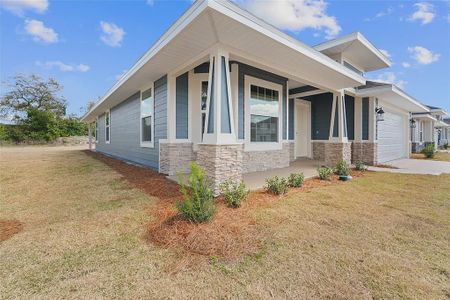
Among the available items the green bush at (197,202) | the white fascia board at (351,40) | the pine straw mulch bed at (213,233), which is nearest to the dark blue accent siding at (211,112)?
the pine straw mulch bed at (213,233)

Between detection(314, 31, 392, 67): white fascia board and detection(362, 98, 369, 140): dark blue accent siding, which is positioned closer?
detection(314, 31, 392, 67): white fascia board

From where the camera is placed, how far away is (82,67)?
24.5m

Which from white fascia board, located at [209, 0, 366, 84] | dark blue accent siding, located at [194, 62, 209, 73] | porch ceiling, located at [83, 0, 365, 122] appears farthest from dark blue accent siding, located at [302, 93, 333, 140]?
dark blue accent siding, located at [194, 62, 209, 73]

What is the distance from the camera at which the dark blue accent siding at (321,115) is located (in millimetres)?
10656

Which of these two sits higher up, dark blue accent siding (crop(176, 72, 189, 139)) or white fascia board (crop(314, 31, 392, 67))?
white fascia board (crop(314, 31, 392, 67))

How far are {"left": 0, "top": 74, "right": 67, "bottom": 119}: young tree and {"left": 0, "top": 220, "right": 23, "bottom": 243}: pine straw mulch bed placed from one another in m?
34.1

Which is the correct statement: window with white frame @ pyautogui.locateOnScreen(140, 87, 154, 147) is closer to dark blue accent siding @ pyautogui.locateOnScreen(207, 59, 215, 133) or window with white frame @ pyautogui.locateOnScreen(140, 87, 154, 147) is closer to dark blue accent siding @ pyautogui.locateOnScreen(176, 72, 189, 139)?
dark blue accent siding @ pyautogui.locateOnScreen(176, 72, 189, 139)

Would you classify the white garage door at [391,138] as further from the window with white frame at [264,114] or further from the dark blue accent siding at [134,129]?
the dark blue accent siding at [134,129]

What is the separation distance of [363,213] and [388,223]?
0.46 m

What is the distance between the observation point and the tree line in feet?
91.0

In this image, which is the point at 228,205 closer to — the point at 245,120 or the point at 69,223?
the point at 69,223

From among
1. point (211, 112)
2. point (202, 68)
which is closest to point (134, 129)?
point (202, 68)

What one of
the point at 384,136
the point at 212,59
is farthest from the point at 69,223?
the point at 384,136

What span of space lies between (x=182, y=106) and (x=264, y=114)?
2816 mm
